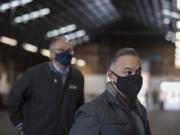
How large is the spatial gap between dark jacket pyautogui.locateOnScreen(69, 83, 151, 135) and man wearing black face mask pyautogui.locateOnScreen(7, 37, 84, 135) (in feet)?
4.22

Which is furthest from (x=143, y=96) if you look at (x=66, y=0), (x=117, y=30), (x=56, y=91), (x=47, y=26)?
(x=56, y=91)

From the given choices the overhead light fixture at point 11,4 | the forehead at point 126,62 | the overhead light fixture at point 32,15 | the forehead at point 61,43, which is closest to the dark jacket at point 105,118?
the forehead at point 126,62

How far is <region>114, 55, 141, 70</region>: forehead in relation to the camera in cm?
197

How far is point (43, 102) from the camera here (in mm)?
3139

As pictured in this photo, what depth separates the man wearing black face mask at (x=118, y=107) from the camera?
173 centimetres

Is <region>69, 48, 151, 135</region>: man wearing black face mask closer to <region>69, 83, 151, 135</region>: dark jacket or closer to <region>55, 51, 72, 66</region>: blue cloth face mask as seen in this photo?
<region>69, 83, 151, 135</region>: dark jacket

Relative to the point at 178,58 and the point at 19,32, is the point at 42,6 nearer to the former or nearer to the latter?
the point at 19,32

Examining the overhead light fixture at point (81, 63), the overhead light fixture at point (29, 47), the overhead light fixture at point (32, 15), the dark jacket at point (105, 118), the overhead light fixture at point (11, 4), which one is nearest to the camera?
the dark jacket at point (105, 118)

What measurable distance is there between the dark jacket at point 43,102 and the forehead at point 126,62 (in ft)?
4.22

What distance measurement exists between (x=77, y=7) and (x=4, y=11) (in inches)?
266

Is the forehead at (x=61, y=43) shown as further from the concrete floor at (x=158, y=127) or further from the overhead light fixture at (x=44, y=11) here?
the overhead light fixture at (x=44, y=11)

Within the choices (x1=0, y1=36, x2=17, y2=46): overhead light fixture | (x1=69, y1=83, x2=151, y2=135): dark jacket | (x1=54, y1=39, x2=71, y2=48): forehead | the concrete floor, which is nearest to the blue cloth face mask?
(x1=54, y1=39, x2=71, y2=48): forehead

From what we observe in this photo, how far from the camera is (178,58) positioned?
28.5 m

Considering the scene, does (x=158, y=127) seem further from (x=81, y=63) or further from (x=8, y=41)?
(x=81, y=63)
